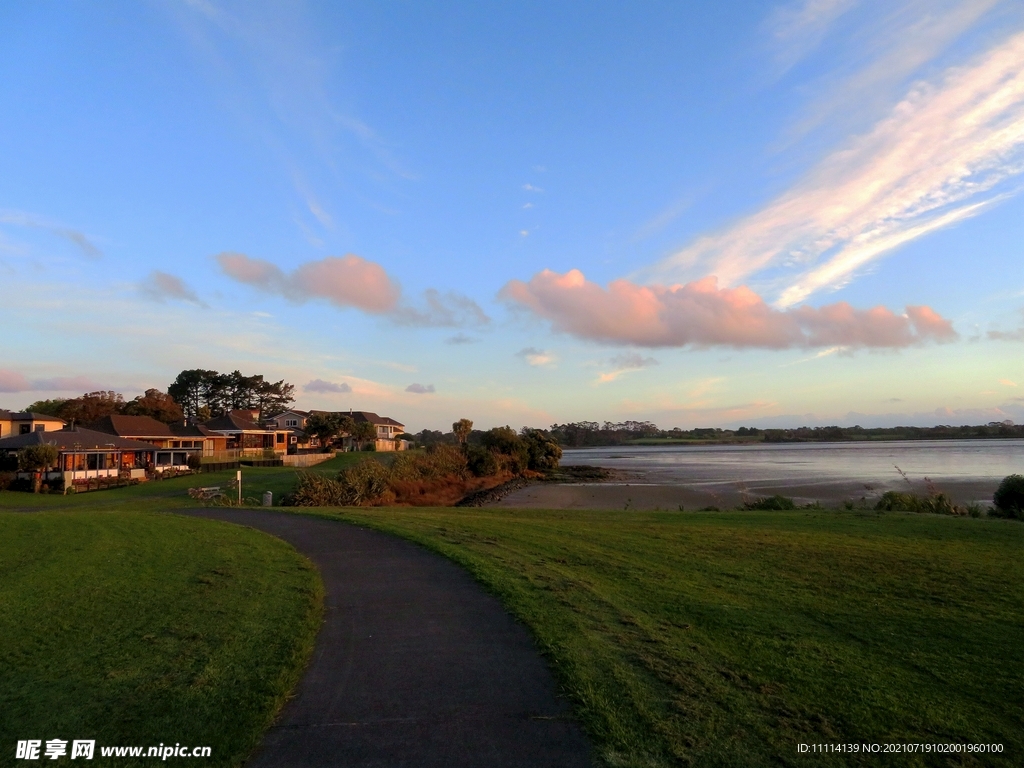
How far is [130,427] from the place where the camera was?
171 ft

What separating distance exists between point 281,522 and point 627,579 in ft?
35.6

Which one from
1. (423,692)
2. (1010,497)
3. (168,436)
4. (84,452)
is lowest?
(1010,497)

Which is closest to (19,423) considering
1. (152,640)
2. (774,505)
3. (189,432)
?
(189,432)

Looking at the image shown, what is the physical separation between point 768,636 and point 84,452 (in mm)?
42346

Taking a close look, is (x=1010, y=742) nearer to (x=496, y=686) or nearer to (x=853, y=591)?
(x=496, y=686)

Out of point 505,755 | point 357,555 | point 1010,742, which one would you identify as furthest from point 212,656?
point 1010,742

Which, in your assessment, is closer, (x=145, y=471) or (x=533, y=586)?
(x=533, y=586)

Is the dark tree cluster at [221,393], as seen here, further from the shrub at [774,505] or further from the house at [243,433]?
the shrub at [774,505]

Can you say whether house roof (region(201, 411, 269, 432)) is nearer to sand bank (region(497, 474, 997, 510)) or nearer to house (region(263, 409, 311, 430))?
house (region(263, 409, 311, 430))

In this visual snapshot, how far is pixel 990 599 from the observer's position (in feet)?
30.8

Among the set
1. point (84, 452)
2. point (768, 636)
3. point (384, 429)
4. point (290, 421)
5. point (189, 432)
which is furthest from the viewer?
point (384, 429)

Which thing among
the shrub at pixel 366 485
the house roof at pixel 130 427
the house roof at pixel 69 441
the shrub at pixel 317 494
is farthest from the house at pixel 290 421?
the shrub at pixel 317 494

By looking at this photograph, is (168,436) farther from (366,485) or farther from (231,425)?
(366,485)

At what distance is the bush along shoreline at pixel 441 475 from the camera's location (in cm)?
3042
